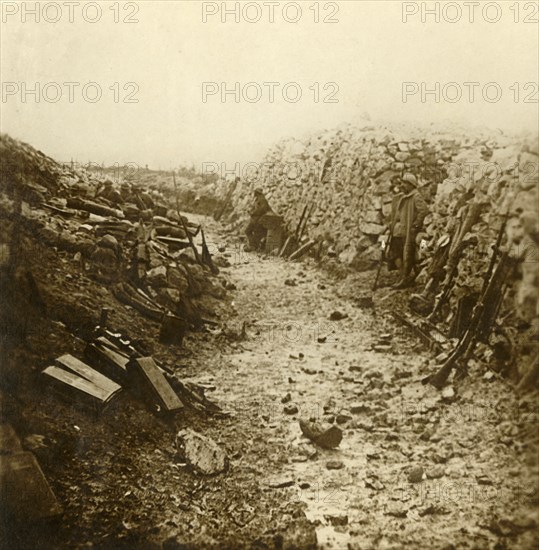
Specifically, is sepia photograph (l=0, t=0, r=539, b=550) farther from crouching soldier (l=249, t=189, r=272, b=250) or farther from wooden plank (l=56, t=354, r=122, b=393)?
crouching soldier (l=249, t=189, r=272, b=250)

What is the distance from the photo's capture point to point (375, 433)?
3.23m

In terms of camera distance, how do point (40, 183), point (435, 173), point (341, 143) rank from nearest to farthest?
point (40, 183) < point (435, 173) < point (341, 143)

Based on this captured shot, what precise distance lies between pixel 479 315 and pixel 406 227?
4.47 feet

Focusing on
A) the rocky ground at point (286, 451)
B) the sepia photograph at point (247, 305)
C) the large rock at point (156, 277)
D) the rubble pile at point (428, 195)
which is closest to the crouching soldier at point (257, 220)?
the rubble pile at point (428, 195)

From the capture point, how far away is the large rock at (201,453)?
9.62 ft

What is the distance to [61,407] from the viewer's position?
2.97 m

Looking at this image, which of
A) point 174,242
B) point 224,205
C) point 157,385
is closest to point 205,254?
point 174,242

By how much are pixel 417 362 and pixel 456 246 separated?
101 cm

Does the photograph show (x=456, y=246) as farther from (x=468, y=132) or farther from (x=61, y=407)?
(x=61, y=407)

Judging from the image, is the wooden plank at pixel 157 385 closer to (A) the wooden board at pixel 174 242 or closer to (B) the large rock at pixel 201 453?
(B) the large rock at pixel 201 453

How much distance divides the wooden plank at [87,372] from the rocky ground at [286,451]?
11 cm

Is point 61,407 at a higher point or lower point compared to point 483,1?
lower

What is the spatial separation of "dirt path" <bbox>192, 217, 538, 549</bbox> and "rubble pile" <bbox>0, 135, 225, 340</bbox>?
590 mm

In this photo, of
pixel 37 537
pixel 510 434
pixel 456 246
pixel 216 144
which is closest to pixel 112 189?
pixel 216 144
